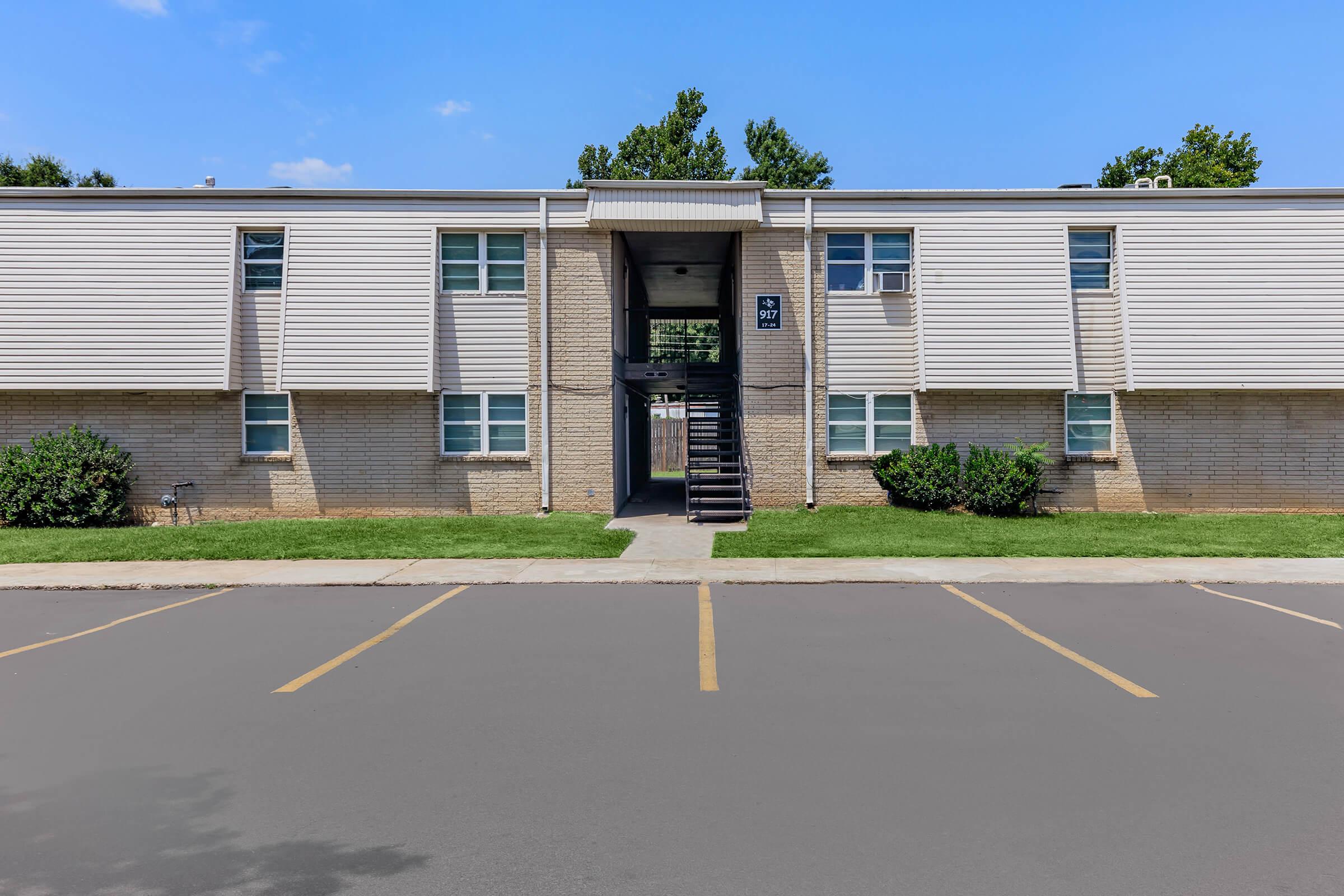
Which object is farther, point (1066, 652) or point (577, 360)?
point (577, 360)

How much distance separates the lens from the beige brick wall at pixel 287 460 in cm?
1664

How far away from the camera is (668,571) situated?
10898 mm

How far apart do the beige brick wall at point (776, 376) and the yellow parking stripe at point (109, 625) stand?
10.1m

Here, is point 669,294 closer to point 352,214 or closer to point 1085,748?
point 352,214

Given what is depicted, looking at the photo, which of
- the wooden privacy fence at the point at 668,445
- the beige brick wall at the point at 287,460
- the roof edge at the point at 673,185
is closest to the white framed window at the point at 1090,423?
the roof edge at the point at 673,185

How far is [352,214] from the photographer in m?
16.5

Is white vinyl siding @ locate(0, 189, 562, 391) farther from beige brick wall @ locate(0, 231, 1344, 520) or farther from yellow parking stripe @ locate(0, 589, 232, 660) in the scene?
yellow parking stripe @ locate(0, 589, 232, 660)

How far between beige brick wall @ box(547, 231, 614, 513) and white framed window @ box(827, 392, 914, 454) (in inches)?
187

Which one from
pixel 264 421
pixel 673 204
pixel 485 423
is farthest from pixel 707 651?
pixel 264 421

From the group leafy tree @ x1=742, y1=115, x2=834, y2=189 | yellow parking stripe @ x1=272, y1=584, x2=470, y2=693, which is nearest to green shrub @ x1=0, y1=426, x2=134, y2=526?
yellow parking stripe @ x1=272, y1=584, x2=470, y2=693

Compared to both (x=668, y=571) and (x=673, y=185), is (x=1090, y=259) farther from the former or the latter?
(x=668, y=571)

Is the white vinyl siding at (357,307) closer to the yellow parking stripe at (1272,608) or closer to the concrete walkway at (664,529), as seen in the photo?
the concrete walkway at (664,529)

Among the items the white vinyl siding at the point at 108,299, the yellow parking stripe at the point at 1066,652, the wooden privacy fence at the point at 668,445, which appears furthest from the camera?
the wooden privacy fence at the point at 668,445

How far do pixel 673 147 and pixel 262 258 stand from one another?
91.1 feet
